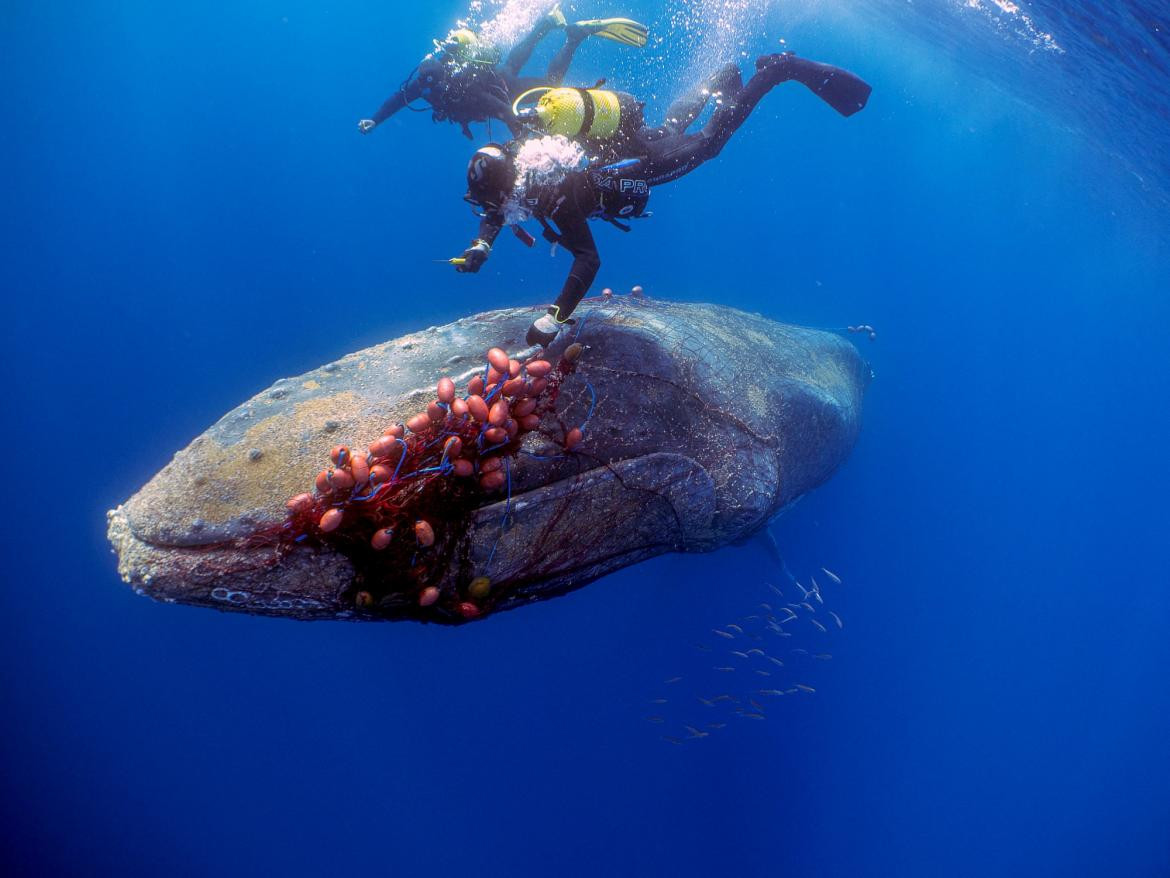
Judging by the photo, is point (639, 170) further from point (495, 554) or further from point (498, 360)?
point (495, 554)

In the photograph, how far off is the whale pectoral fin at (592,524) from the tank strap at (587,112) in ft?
10.2

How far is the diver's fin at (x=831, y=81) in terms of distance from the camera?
26.0 ft

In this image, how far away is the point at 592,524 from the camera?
4.13m

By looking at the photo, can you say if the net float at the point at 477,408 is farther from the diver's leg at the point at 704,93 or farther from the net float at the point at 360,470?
the diver's leg at the point at 704,93

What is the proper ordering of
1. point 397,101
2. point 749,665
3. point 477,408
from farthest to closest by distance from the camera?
point 749,665 < point 397,101 < point 477,408

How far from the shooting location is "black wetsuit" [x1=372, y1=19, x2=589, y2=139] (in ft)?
35.7

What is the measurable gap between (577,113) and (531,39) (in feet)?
33.7

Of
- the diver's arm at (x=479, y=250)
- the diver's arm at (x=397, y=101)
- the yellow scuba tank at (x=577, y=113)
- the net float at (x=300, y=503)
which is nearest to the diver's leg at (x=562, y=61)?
the diver's arm at (x=397, y=101)

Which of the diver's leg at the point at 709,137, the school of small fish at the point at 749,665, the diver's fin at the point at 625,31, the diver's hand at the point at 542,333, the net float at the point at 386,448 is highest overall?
the diver's fin at the point at 625,31

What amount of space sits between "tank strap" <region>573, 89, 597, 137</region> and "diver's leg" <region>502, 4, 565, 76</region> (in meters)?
9.28

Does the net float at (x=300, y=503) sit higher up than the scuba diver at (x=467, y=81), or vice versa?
the scuba diver at (x=467, y=81)

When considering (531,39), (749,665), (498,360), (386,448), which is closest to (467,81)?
(531,39)

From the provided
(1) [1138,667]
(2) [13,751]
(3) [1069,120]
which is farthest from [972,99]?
(2) [13,751]

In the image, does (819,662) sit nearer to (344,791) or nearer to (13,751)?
(344,791)
